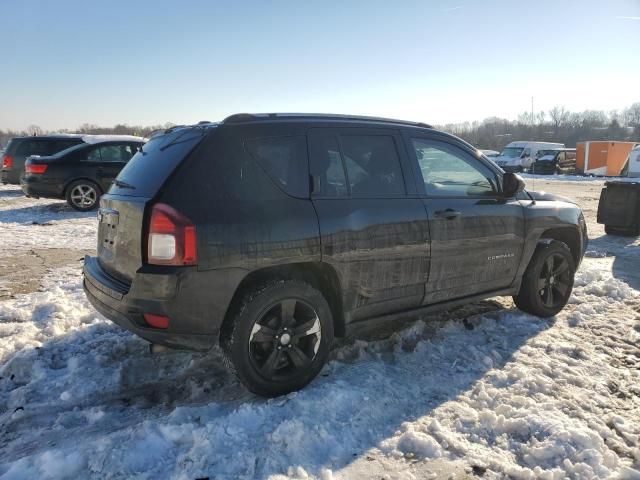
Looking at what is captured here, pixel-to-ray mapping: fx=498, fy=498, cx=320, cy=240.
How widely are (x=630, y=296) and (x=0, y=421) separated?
20.1ft

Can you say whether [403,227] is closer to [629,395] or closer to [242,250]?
[242,250]

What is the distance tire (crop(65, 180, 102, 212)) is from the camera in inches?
477

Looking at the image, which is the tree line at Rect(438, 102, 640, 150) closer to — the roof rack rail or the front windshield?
the front windshield

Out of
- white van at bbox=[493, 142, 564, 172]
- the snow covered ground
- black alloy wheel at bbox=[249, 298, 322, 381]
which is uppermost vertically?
white van at bbox=[493, 142, 564, 172]

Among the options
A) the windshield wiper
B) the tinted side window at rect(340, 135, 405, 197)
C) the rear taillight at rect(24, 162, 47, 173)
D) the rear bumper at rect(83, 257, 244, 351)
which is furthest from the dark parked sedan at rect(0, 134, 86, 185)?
the rear bumper at rect(83, 257, 244, 351)

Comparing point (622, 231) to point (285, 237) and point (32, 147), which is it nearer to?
point (285, 237)

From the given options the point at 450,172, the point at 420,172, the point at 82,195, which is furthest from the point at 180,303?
the point at 82,195

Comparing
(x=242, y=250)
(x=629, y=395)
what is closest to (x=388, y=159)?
(x=242, y=250)

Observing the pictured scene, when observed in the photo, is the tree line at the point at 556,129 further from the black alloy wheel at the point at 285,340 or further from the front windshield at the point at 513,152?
the black alloy wheel at the point at 285,340

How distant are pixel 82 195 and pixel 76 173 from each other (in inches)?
22.4

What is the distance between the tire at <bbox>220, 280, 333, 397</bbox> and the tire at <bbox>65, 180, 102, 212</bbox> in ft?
34.6

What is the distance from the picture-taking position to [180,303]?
9.68ft

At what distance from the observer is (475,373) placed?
12.3ft

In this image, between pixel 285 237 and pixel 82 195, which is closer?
pixel 285 237
